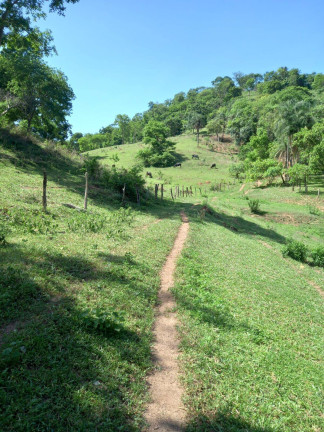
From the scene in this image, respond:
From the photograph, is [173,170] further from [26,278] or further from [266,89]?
[266,89]

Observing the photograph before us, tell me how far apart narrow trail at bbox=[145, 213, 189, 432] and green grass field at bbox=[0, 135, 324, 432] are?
0.53 feet

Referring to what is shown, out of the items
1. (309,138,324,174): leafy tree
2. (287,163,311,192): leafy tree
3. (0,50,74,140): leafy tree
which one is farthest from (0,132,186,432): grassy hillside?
(309,138,324,174): leafy tree

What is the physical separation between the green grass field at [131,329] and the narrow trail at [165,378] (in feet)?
0.53

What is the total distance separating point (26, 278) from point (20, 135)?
27.1 metres

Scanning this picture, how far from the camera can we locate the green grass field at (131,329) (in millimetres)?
3598

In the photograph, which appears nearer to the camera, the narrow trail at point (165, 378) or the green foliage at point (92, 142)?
the narrow trail at point (165, 378)

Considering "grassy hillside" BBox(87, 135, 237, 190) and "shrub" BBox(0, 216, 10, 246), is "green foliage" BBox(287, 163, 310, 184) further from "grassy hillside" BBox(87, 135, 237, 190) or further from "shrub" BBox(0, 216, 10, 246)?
"shrub" BBox(0, 216, 10, 246)

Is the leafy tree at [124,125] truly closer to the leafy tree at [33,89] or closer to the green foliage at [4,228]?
the leafy tree at [33,89]

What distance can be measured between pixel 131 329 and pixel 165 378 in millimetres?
1247

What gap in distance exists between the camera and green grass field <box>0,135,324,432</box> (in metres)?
3.60

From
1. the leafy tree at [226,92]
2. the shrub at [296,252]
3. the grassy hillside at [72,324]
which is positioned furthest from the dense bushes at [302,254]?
the leafy tree at [226,92]

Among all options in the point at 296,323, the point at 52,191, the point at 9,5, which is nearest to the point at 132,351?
the point at 296,323

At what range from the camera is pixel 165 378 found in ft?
14.5

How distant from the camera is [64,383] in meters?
3.63
